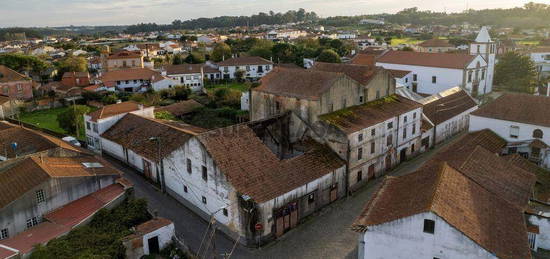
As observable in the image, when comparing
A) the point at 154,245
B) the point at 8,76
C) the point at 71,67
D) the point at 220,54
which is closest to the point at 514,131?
the point at 154,245

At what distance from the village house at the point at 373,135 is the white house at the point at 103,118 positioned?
59.4 ft

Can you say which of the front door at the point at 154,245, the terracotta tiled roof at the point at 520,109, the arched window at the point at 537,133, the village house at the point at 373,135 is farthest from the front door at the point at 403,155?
the front door at the point at 154,245

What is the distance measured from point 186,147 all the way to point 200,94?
39601 millimetres

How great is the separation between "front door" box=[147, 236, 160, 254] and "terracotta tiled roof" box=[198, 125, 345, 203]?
468cm

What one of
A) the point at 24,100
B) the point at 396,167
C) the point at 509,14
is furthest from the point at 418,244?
the point at 509,14

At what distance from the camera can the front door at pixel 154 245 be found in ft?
69.5

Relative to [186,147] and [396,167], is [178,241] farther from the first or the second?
[396,167]

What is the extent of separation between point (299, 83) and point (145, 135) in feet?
39.6

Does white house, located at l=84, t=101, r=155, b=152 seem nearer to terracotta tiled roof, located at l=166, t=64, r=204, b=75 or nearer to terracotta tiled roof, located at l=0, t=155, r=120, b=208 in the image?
terracotta tiled roof, located at l=0, t=155, r=120, b=208

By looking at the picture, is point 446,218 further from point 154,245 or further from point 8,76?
point 8,76

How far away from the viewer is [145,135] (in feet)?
104

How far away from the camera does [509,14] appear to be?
171m

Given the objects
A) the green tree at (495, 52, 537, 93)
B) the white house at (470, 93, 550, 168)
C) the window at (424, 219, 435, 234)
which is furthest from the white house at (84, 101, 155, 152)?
the green tree at (495, 52, 537, 93)

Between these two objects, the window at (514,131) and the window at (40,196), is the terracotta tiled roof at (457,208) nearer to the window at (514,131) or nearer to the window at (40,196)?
the window at (514,131)
